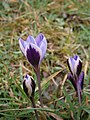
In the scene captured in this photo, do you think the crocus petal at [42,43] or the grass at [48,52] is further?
the grass at [48,52]

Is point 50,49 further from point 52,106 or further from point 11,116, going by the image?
point 11,116

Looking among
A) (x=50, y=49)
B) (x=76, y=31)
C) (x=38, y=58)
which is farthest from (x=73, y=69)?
(x=76, y=31)

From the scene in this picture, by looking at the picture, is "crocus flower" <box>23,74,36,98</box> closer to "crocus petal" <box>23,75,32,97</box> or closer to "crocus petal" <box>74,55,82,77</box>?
"crocus petal" <box>23,75,32,97</box>

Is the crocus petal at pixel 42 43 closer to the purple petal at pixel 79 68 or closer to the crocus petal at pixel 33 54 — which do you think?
the crocus petal at pixel 33 54

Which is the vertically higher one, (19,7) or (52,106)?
(19,7)

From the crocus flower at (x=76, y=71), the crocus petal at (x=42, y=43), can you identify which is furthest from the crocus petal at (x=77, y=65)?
the crocus petal at (x=42, y=43)

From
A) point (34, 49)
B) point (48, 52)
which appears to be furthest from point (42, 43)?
point (48, 52)

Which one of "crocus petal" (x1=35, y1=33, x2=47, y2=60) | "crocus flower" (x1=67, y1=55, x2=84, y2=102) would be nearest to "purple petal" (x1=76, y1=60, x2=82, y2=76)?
"crocus flower" (x1=67, y1=55, x2=84, y2=102)
